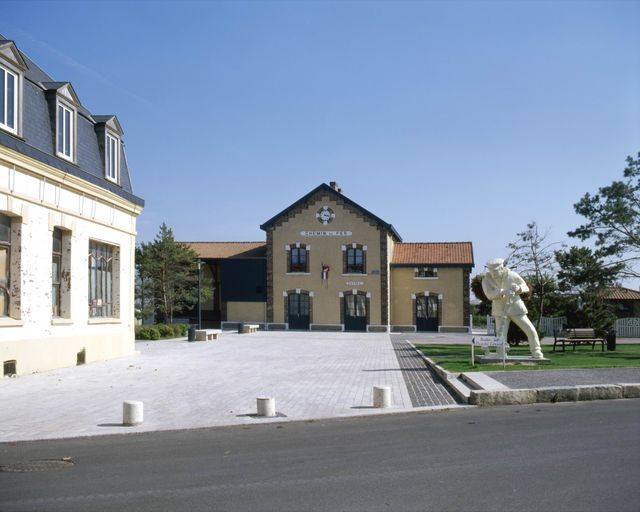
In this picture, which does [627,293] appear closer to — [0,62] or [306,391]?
[306,391]

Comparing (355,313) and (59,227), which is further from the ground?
(59,227)

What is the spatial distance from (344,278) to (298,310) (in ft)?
12.9

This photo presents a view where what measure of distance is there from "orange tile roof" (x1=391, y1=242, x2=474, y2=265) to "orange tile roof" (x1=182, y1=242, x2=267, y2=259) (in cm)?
986

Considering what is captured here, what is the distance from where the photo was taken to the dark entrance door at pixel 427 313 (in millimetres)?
45625

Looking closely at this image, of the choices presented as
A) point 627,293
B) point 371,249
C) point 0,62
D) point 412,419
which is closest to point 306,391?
point 412,419

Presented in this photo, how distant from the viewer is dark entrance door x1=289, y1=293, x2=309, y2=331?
151 ft

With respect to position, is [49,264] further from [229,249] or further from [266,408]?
[229,249]

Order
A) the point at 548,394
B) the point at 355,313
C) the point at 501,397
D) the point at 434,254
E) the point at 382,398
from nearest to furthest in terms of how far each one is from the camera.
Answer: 1. the point at 382,398
2. the point at 501,397
3. the point at 548,394
4. the point at 355,313
5. the point at 434,254

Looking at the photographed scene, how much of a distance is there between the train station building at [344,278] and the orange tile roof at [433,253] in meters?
0.07

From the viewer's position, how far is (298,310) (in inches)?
1823

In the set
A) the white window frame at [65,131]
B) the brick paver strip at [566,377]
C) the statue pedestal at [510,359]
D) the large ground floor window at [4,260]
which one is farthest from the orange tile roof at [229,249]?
the brick paver strip at [566,377]

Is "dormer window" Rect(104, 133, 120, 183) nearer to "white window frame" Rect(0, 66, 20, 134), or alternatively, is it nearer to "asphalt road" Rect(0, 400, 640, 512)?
"white window frame" Rect(0, 66, 20, 134)

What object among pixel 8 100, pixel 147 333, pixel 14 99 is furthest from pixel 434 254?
pixel 8 100

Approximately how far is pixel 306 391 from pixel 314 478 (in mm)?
6956
